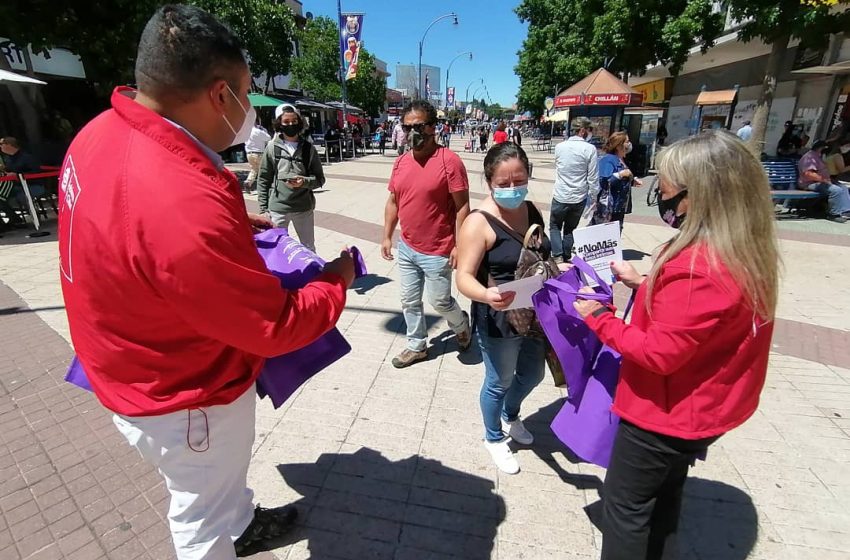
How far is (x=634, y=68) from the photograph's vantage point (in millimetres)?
16578

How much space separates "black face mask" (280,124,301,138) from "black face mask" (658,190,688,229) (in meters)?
3.85

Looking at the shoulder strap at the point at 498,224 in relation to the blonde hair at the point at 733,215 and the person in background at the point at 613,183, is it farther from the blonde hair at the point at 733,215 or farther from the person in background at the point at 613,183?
the person in background at the point at 613,183

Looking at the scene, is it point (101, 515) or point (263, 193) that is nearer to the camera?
point (101, 515)

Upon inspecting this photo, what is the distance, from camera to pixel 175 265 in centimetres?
109

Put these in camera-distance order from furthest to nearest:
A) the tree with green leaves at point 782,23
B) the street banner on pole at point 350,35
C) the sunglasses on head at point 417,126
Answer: the street banner on pole at point 350,35
the tree with green leaves at point 782,23
the sunglasses on head at point 417,126

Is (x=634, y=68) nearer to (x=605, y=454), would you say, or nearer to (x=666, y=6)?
(x=666, y=6)

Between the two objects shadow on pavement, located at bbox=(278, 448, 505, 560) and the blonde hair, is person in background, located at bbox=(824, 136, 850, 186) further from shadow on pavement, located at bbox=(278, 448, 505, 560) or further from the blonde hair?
shadow on pavement, located at bbox=(278, 448, 505, 560)

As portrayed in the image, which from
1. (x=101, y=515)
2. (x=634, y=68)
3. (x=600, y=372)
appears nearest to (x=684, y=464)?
(x=600, y=372)

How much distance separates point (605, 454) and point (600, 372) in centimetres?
34

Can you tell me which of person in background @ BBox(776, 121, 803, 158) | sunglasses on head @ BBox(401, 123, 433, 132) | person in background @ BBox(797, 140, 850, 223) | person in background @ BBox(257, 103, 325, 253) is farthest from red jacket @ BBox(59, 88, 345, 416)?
person in background @ BBox(776, 121, 803, 158)

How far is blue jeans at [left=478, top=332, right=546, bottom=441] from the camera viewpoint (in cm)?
250

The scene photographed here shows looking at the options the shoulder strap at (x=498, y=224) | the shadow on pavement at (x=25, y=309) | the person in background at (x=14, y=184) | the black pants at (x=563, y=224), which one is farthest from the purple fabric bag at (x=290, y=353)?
the person in background at (x=14, y=184)

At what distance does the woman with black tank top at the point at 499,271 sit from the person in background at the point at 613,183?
4.00 metres

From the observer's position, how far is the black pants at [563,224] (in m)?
6.04
